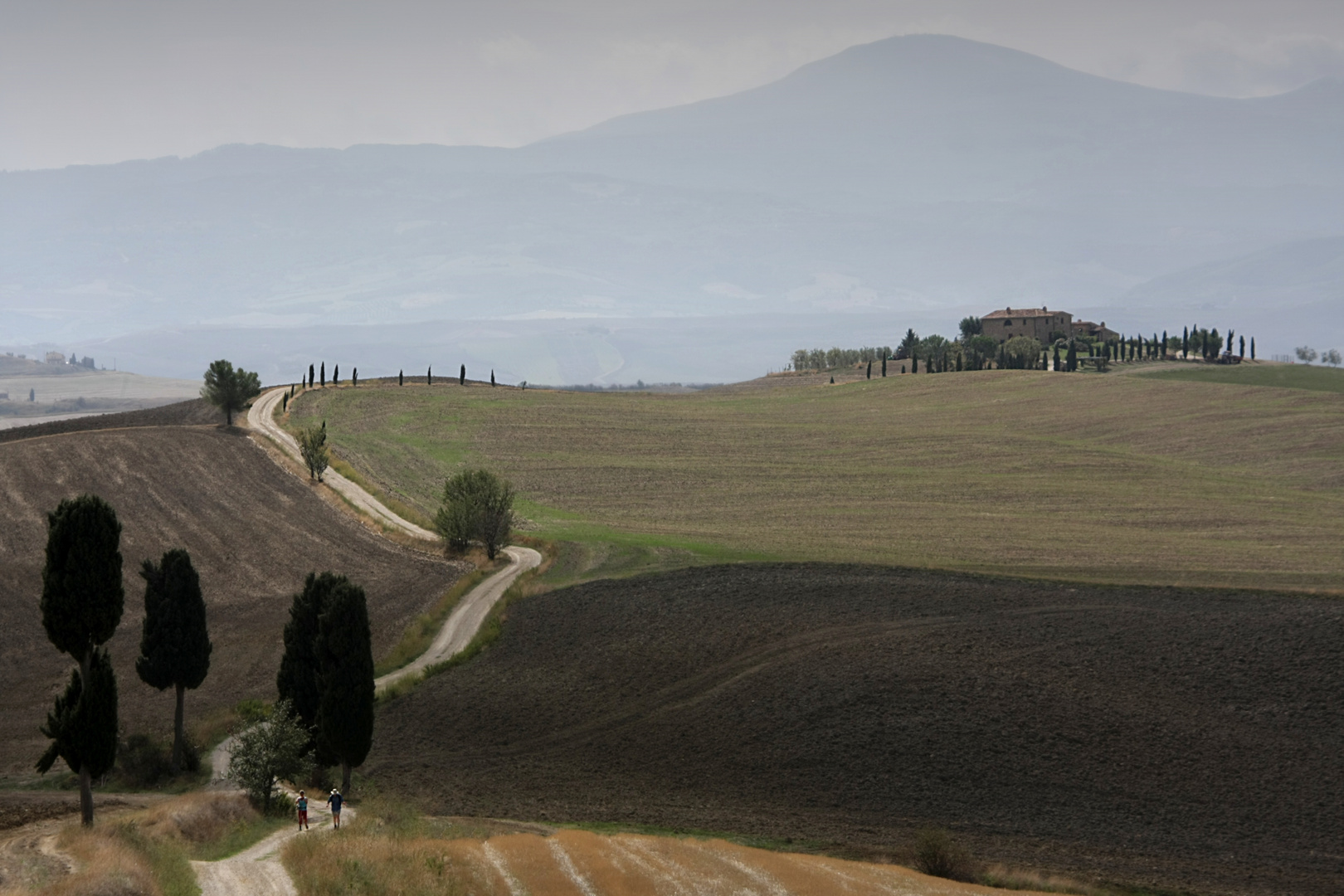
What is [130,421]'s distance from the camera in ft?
339

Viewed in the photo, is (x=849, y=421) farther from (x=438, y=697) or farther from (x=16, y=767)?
(x=16, y=767)

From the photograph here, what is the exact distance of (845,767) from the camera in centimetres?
3944

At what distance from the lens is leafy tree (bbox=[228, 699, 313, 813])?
116 feet

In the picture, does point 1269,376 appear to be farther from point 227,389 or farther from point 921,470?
point 227,389

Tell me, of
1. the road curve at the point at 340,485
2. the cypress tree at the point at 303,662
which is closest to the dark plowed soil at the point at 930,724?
the cypress tree at the point at 303,662

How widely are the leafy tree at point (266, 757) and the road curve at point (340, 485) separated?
1440 inches

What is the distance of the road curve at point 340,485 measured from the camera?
75.4 m

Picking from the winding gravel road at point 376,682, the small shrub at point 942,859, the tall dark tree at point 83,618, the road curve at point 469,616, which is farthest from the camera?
the road curve at point 469,616

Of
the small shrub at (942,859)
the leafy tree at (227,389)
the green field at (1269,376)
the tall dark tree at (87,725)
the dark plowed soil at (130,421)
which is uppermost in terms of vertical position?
the green field at (1269,376)

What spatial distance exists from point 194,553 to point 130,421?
42.1 meters

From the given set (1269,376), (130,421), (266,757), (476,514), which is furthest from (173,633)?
(1269,376)

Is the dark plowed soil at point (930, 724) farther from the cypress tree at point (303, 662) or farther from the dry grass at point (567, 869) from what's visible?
the dry grass at point (567, 869)

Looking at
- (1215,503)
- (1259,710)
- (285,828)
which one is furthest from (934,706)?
(1215,503)

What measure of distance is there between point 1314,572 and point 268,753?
49.1 metres
